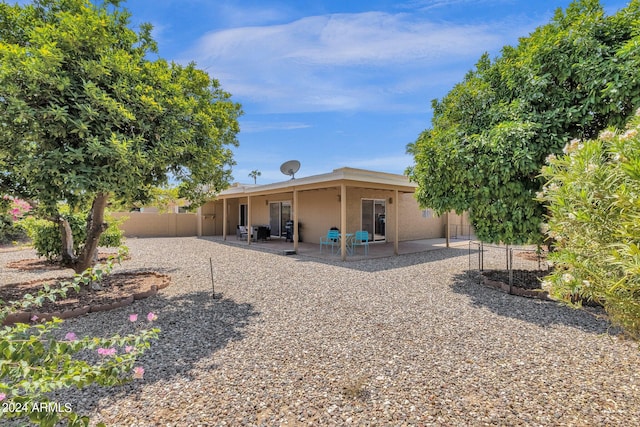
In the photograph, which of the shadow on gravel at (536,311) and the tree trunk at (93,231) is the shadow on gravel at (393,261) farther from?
the tree trunk at (93,231)

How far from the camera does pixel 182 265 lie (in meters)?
9.16

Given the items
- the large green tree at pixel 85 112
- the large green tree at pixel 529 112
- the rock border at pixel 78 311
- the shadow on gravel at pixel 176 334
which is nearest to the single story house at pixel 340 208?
the large green tree at pixel 529 112

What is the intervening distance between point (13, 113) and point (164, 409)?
397 centimetres

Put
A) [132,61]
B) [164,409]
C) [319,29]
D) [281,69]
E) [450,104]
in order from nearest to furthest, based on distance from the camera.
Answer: [164,409], [132,61], [450,104], [319,29], [281,69]

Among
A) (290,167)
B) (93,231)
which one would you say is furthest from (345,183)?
(93,231)

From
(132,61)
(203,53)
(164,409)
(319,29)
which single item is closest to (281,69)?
(319,29)

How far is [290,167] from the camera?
13.4 metres

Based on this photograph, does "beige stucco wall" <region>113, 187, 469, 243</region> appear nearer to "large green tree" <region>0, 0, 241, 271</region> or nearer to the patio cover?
the patio cover

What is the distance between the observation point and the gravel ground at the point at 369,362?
2480mm

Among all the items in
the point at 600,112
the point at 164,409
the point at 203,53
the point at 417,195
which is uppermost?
the point at 203,53

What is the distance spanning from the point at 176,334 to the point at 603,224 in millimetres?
4508

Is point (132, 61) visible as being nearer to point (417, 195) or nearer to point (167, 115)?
point (167, 115)

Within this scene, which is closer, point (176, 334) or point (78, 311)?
point (176, 334)

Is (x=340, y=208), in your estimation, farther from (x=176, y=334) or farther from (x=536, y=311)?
(x=176, y=334)
